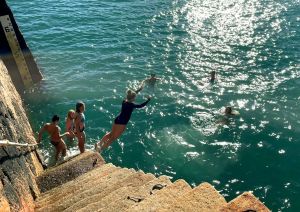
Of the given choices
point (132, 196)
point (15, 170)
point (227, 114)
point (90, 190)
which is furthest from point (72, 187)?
point (227, 114)

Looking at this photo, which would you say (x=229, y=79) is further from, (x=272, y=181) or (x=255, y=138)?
(x=272, y=181)

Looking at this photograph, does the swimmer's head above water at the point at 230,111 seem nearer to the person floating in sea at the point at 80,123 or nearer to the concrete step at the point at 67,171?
the person floating in sea at the point at 80,123

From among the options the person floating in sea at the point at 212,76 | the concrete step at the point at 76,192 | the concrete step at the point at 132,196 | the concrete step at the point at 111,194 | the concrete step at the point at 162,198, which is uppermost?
the concrete step at the point at 162,198

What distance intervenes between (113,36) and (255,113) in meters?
12.9

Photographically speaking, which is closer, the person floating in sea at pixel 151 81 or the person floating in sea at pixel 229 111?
the person floating in sea at pixel 229 111

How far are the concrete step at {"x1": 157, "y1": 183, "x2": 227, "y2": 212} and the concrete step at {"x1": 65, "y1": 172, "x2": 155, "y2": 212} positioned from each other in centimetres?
217

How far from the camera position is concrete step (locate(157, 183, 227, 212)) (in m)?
6.48

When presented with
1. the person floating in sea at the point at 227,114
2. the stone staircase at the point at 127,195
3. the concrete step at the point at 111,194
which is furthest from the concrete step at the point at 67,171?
the person floating in sea at the point at 227,114

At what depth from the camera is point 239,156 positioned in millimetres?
16266

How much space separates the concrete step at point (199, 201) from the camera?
6.48 meters

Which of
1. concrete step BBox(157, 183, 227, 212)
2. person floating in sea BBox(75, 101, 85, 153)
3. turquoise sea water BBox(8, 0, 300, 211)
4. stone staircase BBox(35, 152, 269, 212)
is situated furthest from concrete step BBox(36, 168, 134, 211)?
turquoise sea water BBox(8, 0, 300, 211)

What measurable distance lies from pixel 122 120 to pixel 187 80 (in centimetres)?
780

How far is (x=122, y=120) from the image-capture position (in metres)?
15.2

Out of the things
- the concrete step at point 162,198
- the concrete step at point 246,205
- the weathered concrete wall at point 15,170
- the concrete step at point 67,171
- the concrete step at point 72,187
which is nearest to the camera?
the concrete step at point 246,205
